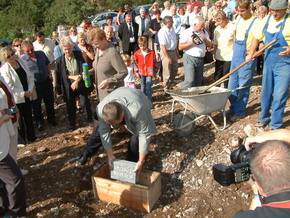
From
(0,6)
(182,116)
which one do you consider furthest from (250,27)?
(0,6)

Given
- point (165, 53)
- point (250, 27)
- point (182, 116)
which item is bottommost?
point (182, 116)

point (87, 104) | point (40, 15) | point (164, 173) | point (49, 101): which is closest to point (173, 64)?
point (87, 104)

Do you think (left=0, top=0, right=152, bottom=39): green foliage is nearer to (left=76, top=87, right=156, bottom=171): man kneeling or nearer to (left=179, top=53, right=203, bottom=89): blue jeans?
(left=179, top=53, right=203, bottom=89): blue jeans

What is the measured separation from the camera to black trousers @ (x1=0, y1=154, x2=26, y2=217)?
4305mm

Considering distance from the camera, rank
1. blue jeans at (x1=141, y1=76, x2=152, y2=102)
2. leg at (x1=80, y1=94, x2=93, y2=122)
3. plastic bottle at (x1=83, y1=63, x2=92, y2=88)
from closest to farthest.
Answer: plastic bottle at (x1=83, y1=63, x2=92, y2=88), leg at (x1=80, y1=94, x2=93, y2=122), blue jeans at (x1=141, y1=76, x2=152, y2=102)

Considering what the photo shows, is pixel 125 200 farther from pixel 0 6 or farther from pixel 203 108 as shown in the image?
pixel 0 6

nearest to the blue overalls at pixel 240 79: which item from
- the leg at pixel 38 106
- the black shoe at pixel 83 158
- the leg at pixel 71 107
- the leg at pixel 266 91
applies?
the leg at pixel 266 91

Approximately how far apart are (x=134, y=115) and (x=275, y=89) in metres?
2.40

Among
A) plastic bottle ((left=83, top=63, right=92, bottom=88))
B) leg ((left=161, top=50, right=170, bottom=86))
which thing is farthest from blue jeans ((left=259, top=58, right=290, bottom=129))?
leg ((left=161, top=50, right=170, bottom=86))

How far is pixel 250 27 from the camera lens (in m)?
5.86

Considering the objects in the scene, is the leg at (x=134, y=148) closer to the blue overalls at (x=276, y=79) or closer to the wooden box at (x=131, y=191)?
the wooden box at (x=131, y=191)

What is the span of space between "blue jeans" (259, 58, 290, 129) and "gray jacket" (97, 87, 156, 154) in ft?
6.83

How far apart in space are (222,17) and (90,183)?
414 cm

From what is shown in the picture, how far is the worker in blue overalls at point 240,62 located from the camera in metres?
5.89
